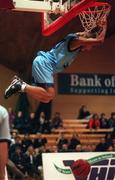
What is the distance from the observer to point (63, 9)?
655 cm

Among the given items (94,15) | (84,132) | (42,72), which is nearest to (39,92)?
(42,72)

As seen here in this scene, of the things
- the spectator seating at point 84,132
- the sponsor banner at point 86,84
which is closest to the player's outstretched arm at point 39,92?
the spectator seating at point 84,132

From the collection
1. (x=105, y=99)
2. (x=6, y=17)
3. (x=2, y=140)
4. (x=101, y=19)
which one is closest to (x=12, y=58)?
(x=6, y=17)

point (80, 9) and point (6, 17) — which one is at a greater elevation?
point (6, 17)

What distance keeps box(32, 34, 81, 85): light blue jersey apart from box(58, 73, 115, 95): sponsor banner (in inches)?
475

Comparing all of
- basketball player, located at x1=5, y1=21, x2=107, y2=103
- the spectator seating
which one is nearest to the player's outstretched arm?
basketball player, located at x1=5, y1=21, x2=107, y2=103

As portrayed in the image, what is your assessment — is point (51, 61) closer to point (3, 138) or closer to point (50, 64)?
point (50, 64)

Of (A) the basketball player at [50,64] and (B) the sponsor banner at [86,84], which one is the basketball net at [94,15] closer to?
(A) the basketball player at [50,64]

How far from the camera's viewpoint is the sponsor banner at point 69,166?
355 inches

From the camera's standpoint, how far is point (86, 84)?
742 inches

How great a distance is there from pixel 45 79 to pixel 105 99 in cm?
1310

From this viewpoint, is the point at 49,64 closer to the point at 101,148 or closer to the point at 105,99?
the point at 101,148

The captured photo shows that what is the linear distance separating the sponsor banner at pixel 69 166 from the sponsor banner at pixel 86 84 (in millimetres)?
9562

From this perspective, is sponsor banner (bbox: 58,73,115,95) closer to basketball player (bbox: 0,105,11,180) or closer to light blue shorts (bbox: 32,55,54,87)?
light blue shorts (bbox: 32,55,54,87)
